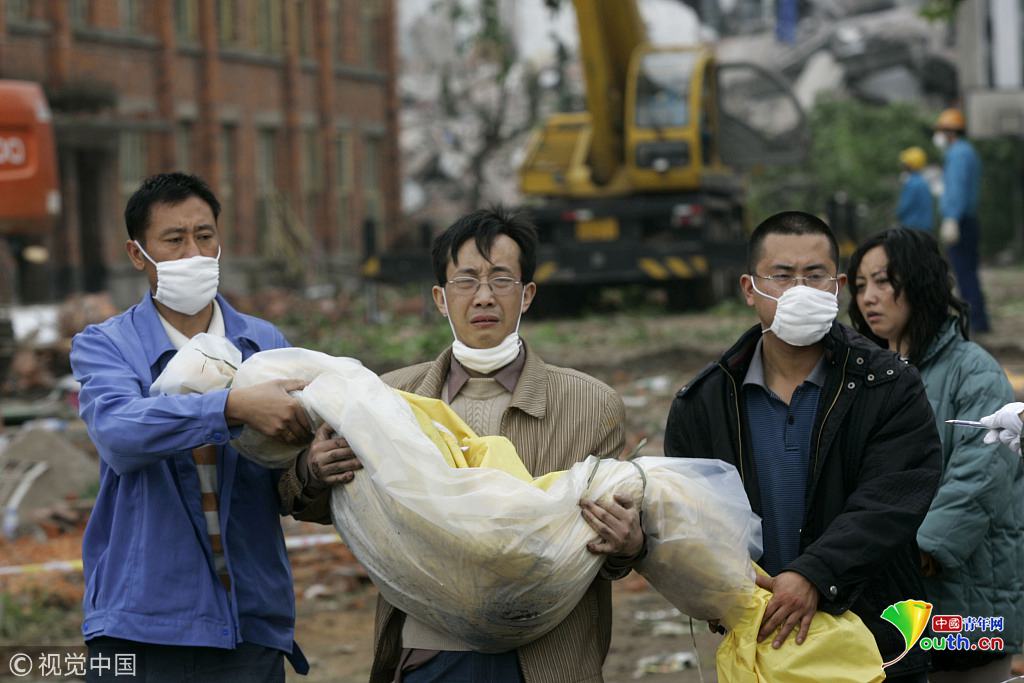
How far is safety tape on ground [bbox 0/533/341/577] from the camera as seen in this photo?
8.01m

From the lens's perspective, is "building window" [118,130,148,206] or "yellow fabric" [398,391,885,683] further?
"building window" [118,130,148,206]

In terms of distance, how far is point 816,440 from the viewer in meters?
3.88

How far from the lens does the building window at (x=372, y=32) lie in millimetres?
36219

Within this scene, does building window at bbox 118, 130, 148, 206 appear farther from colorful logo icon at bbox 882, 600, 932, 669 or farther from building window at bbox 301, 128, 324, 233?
colorful logo icon at bbox 882, 600, 932, 669

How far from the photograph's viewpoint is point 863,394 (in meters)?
3.87

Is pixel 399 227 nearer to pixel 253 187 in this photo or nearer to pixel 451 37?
pixel 253 187

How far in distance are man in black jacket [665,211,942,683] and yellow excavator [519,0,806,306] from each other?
50.9 ft

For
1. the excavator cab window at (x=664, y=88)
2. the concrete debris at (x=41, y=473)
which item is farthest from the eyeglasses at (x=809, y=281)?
the excavator cab window at (x=664, y=88)

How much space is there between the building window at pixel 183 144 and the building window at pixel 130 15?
1.99 meters

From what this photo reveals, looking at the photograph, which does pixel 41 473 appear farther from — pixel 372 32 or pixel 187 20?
pixel 372 32

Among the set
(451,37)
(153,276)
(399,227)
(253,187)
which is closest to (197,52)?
(253,187)

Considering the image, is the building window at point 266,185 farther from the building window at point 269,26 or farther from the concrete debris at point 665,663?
the concrete debris at point 665,663

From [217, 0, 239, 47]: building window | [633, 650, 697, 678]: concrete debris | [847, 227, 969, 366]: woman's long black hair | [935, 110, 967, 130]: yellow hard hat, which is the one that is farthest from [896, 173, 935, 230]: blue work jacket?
[217, 0, 239, 47]: building window

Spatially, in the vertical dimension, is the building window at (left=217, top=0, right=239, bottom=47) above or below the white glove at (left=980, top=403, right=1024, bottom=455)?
above
